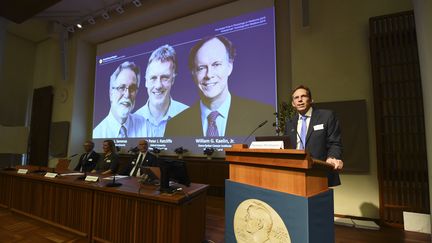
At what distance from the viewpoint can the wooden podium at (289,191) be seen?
0.96 metres

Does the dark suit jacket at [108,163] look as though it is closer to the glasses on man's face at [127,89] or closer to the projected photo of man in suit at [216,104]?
the projected photo of man in suit at [216,104]

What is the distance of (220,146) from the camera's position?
4.32 m

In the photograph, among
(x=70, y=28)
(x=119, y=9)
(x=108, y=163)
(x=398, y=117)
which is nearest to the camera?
(x=398, y=117)

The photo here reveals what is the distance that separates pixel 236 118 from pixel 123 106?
9.95 ft

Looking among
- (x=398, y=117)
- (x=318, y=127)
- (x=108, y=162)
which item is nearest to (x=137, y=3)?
(x=108, y=162)

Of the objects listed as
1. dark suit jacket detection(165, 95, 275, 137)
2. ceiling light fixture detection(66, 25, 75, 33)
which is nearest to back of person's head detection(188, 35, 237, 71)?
dark suit jacket detection(165, 95, 275, 137)

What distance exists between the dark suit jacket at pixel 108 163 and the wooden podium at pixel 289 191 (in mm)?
2842

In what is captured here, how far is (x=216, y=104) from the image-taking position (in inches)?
175

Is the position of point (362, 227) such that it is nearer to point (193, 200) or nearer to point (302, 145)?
point (302, 145)

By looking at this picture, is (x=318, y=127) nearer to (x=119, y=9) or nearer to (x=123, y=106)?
(x=123, y=106)

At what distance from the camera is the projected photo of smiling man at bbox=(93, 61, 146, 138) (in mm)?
5402

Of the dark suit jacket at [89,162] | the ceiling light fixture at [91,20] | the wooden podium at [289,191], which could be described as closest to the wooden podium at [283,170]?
the wooden podium at [289,191]

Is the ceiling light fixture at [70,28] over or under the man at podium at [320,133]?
over

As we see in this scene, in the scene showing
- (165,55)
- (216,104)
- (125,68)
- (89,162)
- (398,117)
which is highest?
(165,55)
